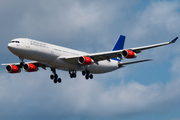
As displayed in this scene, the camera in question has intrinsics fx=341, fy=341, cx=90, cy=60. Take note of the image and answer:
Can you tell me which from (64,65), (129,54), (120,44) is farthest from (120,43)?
(129,54)

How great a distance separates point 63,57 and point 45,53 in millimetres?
3693

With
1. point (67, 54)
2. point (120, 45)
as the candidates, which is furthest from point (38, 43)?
point (120, 45)

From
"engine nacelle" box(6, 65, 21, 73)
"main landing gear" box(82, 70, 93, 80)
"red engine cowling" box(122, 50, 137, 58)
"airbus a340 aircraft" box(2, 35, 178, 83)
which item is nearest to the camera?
"airbus a340 aircraft" box(2, 35, 178, 83)

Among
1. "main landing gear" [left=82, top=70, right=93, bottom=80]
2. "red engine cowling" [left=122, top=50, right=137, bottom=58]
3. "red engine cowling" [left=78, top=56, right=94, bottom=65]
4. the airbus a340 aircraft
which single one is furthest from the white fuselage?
"red engine cowling" [left=122, top=50, right=137, bottom=58]

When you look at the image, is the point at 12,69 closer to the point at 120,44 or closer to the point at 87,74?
the point at 87,74

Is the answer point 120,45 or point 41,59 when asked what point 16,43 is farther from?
point 120,45

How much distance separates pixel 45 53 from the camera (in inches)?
2192

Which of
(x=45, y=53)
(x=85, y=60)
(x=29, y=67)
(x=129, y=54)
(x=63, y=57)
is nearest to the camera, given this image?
(x=129, y=54)

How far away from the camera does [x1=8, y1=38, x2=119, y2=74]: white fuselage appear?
53469mm

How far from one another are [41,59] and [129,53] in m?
14.4

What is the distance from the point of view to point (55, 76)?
66.0 meters

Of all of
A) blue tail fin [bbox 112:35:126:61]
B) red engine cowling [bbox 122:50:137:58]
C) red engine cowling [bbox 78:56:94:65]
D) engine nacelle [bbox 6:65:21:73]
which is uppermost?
blue tail fin [bbox 112:35:126:61]

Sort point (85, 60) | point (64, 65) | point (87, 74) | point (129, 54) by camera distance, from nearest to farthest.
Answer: point (129, 54)
point (85, 60)
point (64, 65)
point (87, 74)

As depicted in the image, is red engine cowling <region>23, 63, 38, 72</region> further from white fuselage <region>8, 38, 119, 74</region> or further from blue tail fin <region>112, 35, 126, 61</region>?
blue tail fin <region>112, 35, 126, 61</region>
